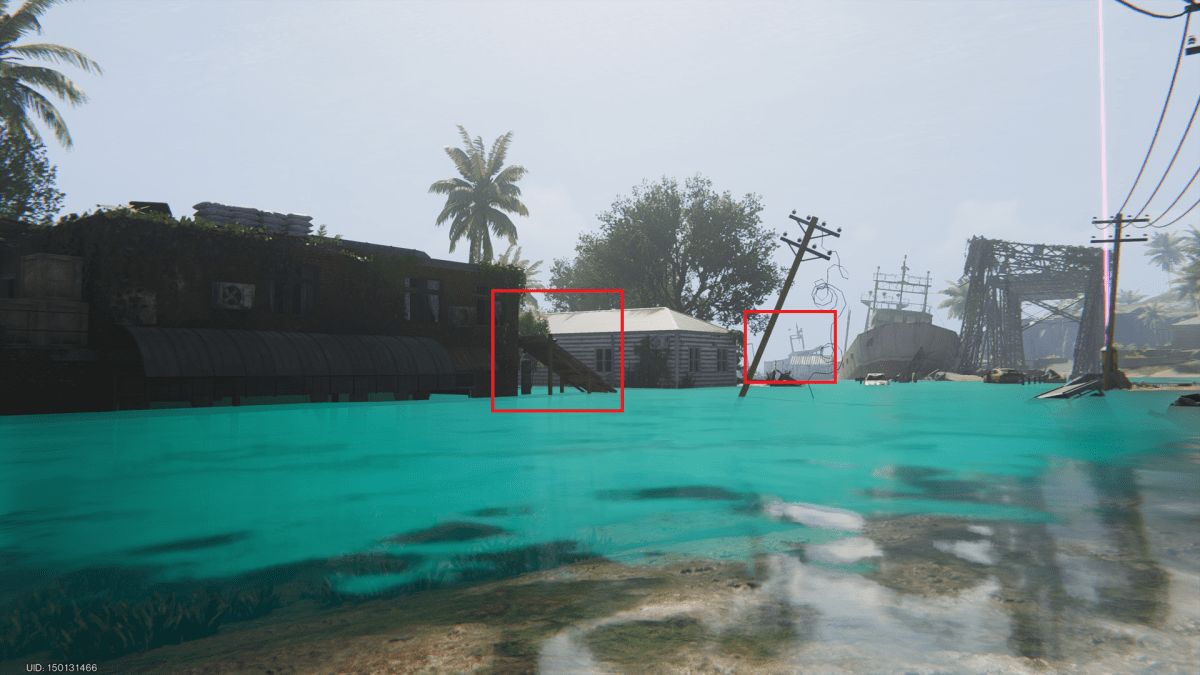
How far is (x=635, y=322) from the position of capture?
4378 cm

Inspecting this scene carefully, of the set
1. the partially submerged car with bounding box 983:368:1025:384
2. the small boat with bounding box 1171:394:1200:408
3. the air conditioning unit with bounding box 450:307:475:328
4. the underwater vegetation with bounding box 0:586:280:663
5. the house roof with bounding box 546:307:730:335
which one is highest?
the house roof with bounding box 546:307:730:335

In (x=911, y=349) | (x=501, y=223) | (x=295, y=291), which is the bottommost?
(x=911, y=349)

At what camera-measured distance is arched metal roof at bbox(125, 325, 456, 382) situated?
21.2m

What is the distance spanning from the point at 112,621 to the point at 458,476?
226 inches

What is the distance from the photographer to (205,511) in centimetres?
768

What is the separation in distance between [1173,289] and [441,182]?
436 feet

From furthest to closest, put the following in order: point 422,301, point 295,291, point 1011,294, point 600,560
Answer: point 1011,294, point 422,301, point 295,291, point 600,560

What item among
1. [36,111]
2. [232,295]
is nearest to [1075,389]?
[232,295]

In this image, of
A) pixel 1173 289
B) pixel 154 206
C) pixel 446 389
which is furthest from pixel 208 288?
pixel 1173 289

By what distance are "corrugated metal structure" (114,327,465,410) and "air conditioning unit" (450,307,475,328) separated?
7.26 ft

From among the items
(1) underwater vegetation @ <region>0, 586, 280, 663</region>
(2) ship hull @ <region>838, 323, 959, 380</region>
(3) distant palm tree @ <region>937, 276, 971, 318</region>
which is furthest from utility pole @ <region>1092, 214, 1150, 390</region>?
(3) distant palm tree @ <region>937, 276, 971, 318</region>

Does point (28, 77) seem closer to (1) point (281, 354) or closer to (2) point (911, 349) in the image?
(1) point (281, 354)

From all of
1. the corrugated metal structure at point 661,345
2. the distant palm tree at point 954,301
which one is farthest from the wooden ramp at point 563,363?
the distant palm tree at point 954,301

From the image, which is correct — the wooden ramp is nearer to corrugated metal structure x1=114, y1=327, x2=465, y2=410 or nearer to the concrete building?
the concrete building
